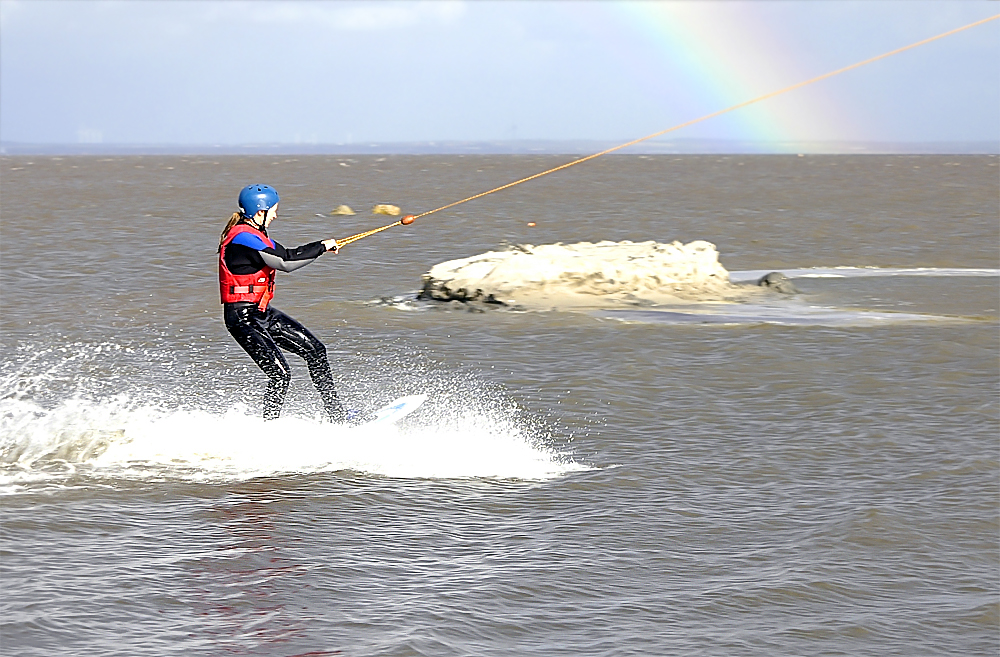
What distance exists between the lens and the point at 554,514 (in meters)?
8.74

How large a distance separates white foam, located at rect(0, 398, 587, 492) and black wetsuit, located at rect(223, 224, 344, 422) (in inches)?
10.4

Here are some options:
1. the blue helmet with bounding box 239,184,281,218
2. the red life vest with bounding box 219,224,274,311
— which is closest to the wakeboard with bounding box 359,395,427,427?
the red life vest with bounding box 219,224,274,311

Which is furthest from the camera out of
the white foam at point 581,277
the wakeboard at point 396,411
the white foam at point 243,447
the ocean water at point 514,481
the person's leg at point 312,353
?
the white foam at point 581,277

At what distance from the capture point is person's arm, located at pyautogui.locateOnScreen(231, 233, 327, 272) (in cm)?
1044

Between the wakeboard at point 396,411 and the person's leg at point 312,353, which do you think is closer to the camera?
the person's leg at point 312,353

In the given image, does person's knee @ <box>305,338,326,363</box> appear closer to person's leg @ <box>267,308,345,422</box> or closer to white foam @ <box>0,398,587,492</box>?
person's leg @ <box>267,308,345,422</box>

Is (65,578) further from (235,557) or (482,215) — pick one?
(482,215)

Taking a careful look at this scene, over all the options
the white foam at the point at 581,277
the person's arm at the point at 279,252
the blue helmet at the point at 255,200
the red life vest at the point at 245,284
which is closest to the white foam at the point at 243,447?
the red life vest at the point at 245,284

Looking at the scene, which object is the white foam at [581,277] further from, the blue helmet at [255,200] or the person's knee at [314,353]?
the blue helmet at [255,200]

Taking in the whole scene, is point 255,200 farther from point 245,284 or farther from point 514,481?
point 514,481

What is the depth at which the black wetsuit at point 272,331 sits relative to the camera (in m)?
10.5

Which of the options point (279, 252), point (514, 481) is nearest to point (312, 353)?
point (279, 252)

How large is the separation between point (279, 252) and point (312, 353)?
0.93 m

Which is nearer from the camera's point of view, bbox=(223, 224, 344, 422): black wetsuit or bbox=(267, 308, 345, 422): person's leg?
bbox=(223, 224, 344, 422): black wetsuit
